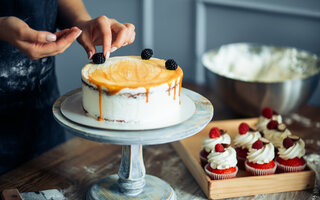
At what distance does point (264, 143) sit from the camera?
139 cm

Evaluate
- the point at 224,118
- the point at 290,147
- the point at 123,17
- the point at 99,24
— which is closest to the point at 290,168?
the point at 290,147

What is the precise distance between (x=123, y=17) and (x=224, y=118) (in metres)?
1.82

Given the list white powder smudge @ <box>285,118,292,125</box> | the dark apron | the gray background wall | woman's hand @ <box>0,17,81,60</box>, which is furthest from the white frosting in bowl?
woman's hand @ <box>0,17,81,60</box>

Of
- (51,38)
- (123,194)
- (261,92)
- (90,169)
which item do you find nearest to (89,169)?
(90,169)

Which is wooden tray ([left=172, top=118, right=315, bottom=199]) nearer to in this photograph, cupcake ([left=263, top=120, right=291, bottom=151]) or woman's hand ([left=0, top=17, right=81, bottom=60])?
cupcake ([left=263, top=120, right=291, bottom=151])

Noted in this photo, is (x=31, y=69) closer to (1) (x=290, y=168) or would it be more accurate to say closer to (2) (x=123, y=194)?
(2) (x=123, y=194)

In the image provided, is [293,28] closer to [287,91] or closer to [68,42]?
[287,91]

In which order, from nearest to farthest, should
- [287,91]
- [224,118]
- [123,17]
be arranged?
[287,91] < [224,118] < [123,17]

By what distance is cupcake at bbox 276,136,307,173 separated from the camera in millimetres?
1359

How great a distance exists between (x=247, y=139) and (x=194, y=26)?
5.75ft

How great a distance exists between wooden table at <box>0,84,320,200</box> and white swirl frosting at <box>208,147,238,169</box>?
0.10 meters

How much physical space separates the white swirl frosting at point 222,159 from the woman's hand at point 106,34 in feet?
1.50

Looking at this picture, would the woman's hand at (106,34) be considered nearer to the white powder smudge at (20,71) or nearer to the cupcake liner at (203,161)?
the white powder smudge at (20,71)

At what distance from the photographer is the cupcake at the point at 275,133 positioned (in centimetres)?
150
